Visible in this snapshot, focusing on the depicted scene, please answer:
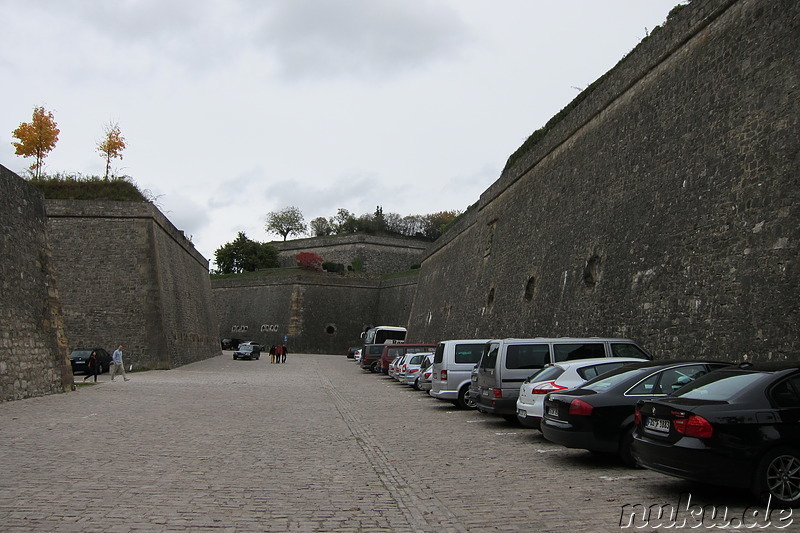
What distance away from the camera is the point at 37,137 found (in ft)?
120

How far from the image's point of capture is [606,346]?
13.2 metres

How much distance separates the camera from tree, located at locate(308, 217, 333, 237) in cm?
11656

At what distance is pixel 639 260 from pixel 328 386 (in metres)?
13.0

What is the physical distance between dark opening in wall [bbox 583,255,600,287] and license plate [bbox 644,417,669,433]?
40.0 feet

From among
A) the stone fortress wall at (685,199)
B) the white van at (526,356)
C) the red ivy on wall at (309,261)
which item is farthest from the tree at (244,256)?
the white van at (526,356)

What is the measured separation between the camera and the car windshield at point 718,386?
22.3ft

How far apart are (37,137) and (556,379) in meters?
34.5

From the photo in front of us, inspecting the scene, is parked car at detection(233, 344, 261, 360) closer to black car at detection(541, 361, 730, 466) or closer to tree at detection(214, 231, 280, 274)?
tree at detection(214, 231, 280, 274)

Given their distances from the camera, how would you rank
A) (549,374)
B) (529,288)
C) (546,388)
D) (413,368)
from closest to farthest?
(546,388)
(549,374)
(413,368)
(529,288)

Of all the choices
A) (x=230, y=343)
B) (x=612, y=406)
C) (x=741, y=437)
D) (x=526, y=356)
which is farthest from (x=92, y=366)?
(x=230, y=343)

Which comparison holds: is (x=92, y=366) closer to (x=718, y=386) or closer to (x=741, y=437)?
(x=718, y=386)

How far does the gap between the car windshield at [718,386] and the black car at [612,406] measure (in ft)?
4.92

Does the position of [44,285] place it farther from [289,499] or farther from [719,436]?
[719,436]

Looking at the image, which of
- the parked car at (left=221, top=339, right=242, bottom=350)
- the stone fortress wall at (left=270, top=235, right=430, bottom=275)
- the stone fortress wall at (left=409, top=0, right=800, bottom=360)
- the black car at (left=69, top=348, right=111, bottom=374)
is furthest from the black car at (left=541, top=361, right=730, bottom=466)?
the stone fortress wall at (left=270, top=235, right=430, bottom=275)
